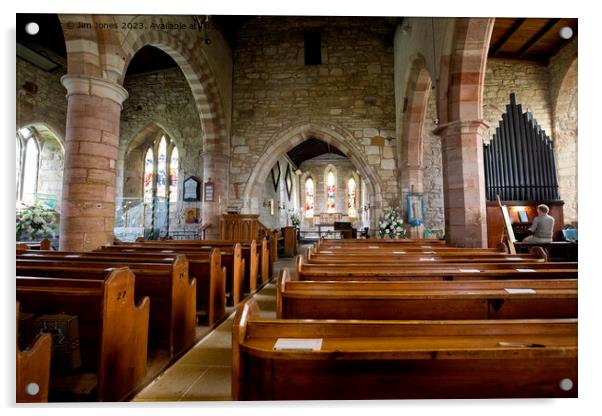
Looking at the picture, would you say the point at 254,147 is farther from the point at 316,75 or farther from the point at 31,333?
the point at 31,333

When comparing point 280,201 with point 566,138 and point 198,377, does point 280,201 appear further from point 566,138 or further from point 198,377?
point 198,377

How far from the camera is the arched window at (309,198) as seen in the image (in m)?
19.0

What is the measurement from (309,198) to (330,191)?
1255 millimetres

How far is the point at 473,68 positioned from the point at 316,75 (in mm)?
5686

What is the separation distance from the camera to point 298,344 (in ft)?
3.38

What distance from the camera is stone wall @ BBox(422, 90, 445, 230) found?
8.66 meters

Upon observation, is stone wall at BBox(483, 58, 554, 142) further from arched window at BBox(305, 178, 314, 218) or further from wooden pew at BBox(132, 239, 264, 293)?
arched window at BBox(305, 178, 314, 218)

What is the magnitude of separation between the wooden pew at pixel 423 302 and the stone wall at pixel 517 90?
758cm

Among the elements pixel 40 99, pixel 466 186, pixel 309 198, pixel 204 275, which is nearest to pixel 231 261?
pixel 204 275

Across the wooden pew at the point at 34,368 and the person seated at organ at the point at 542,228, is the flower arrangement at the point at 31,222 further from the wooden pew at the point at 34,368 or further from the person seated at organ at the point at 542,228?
the person seated at organ at the point at 542,228

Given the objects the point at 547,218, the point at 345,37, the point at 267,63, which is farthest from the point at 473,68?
the point at 267,63

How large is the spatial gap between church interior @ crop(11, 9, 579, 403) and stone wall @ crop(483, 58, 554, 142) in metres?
0.05

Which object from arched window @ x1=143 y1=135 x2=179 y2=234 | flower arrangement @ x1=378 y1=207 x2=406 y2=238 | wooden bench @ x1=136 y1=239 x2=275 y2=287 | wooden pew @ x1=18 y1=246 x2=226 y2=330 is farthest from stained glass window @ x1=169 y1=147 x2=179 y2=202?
wooden pew @ x1=18 y1=246 x2=226 y2=330

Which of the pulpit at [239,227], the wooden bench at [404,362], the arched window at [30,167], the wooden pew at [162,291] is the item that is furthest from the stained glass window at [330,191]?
the wooden bench at [404,362]
